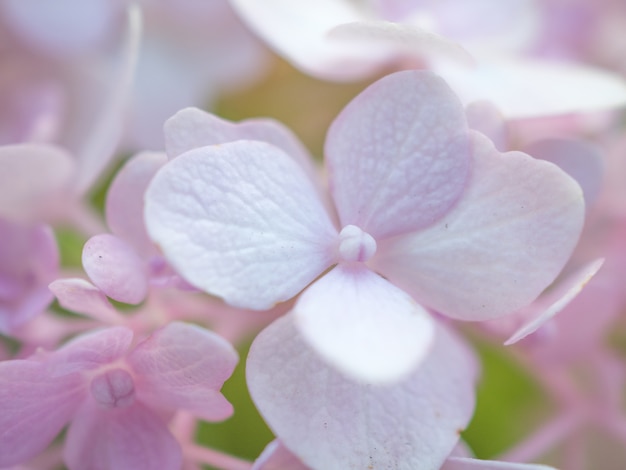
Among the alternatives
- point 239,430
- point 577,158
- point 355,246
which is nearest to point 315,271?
point 355,246

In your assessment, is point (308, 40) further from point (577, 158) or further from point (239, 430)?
point (239, 430)

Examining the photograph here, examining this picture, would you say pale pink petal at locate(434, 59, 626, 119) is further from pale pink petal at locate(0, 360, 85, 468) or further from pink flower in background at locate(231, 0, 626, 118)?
pale pink petal at locate(0, 360, 85, 468)

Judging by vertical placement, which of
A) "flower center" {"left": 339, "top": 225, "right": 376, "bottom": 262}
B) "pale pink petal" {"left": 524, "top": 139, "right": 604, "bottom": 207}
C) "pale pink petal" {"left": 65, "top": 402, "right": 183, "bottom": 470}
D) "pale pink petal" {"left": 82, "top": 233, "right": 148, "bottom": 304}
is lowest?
"pale pink petal" {"left": 65, "top": 402, "right": 183, "bottom": 470}

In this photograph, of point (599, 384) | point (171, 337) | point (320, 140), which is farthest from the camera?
point (320, 140)

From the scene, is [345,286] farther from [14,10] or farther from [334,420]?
[14,10]

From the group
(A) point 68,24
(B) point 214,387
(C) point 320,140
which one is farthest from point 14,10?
(B) point 214,387

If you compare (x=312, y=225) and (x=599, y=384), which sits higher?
(x=312, y=225)

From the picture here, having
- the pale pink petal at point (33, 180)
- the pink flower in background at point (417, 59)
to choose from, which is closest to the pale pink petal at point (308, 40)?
the pink flower in background at point (417, 59)

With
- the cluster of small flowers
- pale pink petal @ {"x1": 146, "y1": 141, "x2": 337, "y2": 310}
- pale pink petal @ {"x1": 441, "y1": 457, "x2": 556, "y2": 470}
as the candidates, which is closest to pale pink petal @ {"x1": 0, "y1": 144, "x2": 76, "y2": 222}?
the cluster of small flowers
